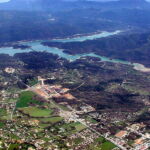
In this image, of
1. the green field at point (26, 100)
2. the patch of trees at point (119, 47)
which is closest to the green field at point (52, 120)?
the green field at point (26, 100)

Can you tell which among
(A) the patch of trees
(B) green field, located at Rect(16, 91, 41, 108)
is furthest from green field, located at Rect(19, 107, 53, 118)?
(A) the patch of trees

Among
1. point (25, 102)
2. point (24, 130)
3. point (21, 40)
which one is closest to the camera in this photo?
point (24, 130)

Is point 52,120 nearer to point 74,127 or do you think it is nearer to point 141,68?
point 74,127

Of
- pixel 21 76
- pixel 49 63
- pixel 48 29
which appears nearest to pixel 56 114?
pixel 21 76

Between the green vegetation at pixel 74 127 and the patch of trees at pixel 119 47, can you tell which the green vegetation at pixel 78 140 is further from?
the patch of trees at pixel 119 47

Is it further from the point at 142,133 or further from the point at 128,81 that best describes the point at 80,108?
the point at 128,81

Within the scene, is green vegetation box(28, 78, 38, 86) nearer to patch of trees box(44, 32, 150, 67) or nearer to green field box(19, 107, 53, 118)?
green field box(19, 107, 53, 118)

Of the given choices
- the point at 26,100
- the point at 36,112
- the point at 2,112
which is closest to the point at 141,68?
the point at 26,100
